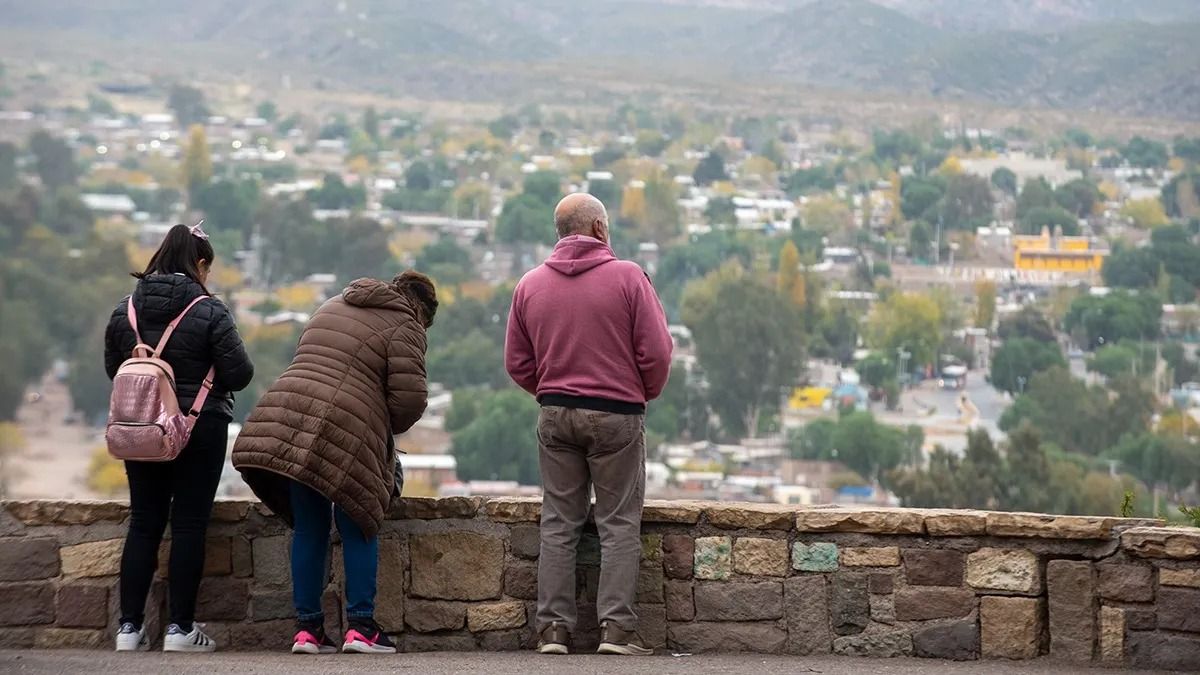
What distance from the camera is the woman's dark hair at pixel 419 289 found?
5.10 meters

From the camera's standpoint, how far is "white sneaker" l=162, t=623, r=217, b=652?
5.07 metres

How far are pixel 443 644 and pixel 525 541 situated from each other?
0.37 metres

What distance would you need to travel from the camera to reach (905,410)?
80.9 meters

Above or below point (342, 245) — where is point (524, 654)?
above

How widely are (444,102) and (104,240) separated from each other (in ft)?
189

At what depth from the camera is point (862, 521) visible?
5113mm

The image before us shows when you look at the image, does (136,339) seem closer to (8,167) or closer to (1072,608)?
(1072,608)

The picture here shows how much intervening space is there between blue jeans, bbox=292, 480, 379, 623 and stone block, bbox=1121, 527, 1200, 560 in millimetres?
1962

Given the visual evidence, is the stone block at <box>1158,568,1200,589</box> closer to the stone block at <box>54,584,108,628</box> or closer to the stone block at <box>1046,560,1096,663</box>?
the stone block at <box>1046,560,1096,663</box>

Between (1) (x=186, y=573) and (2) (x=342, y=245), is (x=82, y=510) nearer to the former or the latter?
(1) (x=186, y=573)

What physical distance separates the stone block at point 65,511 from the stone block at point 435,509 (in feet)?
2.50

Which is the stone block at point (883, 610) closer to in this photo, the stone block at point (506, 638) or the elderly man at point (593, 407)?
the elderly man at point (593, 407)

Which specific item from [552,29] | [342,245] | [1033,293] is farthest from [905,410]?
[552,29]

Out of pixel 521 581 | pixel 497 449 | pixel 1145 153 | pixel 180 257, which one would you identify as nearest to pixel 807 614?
pixel 521 581
